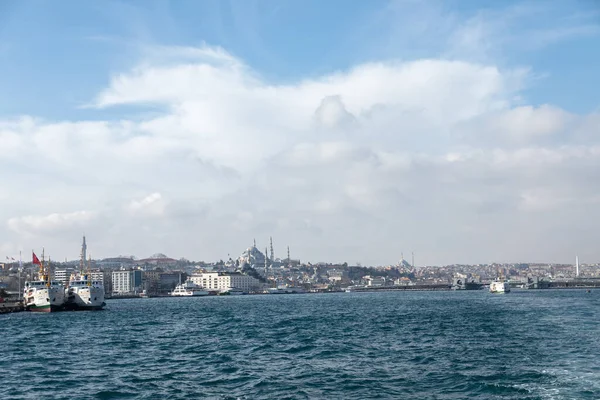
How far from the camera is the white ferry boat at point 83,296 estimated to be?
8631 centimetres

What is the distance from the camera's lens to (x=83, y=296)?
3425 inches

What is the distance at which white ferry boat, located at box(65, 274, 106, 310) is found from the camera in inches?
3398

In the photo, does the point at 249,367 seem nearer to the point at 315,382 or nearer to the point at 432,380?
the point at 315,382

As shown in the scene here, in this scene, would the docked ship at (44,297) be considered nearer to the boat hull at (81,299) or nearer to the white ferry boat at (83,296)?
the boat hull at (81,299)

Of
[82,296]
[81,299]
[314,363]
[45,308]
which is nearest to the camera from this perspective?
[314,363]

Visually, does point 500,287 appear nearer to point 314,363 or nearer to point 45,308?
point 45,308

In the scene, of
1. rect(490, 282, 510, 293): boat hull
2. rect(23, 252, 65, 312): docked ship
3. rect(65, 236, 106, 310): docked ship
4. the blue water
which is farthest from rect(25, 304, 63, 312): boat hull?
rect(490, 282, 510, 293): boat hull

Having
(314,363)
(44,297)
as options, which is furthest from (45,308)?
(314,363)

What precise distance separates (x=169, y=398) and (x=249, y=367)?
7430 millimetres

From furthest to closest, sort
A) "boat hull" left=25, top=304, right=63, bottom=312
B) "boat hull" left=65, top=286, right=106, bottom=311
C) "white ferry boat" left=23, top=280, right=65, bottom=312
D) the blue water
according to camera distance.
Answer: "boat hull" left=65, top=286, right=106, bottom=311 → "white ferry boat" left=23, top=280, right=65, bottom=312 → "boat hull" left=25, top=304, right=63, bottom=312 → the blue water

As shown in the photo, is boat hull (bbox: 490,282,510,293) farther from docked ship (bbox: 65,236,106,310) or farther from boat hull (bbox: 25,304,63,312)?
boat hull (bbox: 25,304,63,312)

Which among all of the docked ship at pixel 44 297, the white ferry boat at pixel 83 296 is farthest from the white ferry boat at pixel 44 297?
the white ferry boat at pixel 83 296

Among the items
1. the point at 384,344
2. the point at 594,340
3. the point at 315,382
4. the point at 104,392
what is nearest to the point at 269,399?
the point at 315,382

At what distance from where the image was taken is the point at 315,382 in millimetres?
24750
